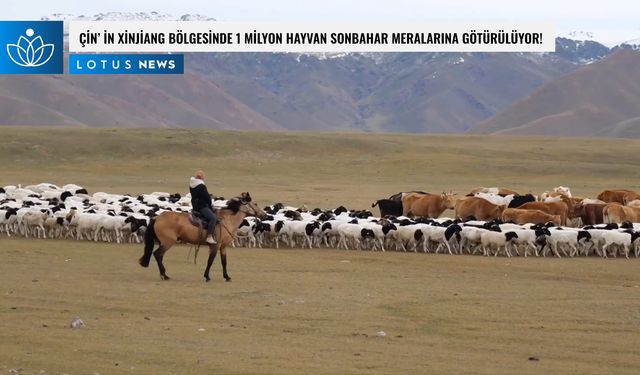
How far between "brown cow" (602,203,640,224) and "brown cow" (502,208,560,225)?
1782 mm

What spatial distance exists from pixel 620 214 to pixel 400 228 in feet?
21.2

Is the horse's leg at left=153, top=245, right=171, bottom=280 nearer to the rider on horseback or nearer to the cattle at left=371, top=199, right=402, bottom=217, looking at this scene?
the rider on horseback

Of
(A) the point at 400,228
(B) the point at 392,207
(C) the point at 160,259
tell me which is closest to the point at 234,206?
(C) the point at 160,259

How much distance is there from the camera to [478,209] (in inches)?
1025

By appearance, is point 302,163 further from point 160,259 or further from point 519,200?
point 160,259

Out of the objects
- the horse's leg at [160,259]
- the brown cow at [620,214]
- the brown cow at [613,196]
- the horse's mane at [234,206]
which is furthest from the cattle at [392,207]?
the horse's leg at [160,259]

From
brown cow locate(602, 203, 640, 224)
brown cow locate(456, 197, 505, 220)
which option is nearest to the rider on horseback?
brown cow locate(456, 197, 505, 220)

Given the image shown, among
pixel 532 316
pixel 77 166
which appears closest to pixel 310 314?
pixel 532 316

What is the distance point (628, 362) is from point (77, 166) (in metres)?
48.1

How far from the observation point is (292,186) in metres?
44.8

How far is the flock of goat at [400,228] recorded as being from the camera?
21094 mm

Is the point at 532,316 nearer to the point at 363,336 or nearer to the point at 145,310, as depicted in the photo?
the point at 363,336

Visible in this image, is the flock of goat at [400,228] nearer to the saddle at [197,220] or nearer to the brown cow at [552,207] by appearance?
the brown cow at [552,207]

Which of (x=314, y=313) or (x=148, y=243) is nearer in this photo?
(x=314, y=313)
